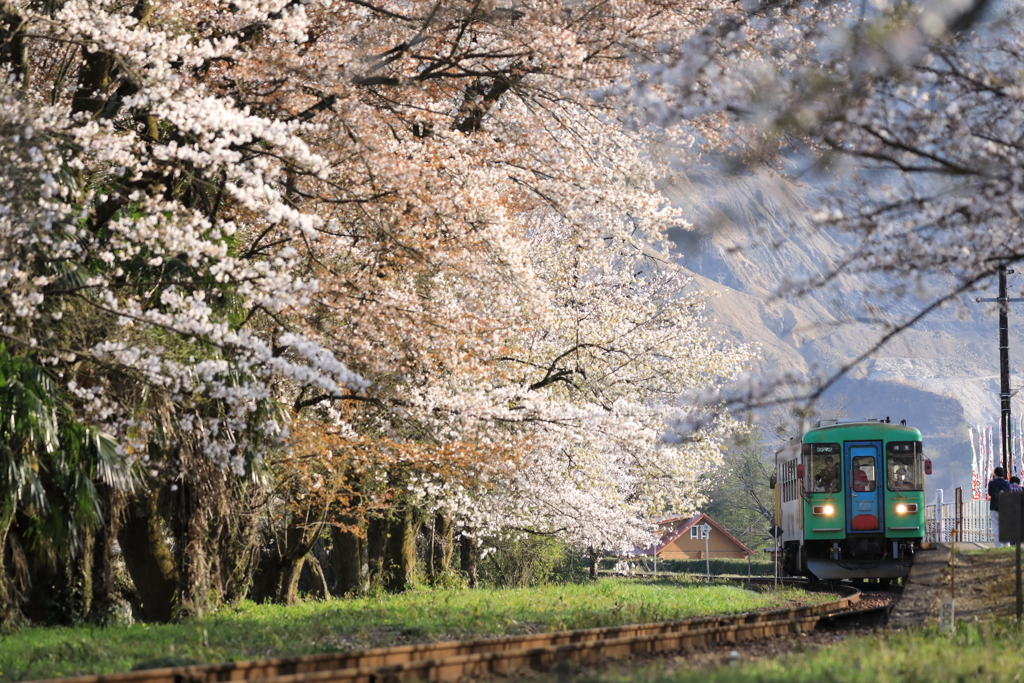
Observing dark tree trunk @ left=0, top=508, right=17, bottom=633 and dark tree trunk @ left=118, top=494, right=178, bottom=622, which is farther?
dark tree trunk @ left=118, top=494, right=178, bottom=622

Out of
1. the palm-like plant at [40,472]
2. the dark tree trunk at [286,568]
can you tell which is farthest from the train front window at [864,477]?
the palm-like plant at [40,472]

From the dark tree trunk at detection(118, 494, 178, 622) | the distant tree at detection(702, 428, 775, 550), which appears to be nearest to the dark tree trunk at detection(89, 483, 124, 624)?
the dark tree trunk at detection(118, 494, 178, 622)

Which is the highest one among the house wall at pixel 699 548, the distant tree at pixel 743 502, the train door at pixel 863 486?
the train door at pixel 863 486

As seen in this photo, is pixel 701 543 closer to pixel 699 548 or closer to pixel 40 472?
pixel 699 548

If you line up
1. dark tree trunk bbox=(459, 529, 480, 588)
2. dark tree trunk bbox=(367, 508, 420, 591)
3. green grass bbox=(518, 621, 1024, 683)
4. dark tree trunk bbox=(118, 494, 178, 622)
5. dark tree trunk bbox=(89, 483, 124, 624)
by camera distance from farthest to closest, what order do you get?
dark tree trunk bbox=(459, 529, 480, 588), dark tree trunk bbox=(367, 508, 420, 591), dark tree trunk bbox=(118, 494, 178, 622), dark tree trunk bbox=(89, 483, 124, 624), green grass bbox=(518, 621, 1024, 683)

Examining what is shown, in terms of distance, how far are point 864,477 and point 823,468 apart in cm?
83

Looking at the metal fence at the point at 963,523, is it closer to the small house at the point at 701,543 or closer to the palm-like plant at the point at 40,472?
the palm-like plant at the point at 40,472

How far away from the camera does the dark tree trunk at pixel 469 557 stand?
90.6ft

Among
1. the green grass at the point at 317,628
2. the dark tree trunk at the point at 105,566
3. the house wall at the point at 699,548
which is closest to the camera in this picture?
the green grass at the point at 317,628

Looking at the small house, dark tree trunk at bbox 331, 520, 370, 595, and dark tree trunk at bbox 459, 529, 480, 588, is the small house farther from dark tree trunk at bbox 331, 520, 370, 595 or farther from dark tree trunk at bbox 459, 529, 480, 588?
dark tree trunk at bbox 331, 520, 370, 595

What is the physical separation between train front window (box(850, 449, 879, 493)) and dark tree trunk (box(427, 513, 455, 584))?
9.28 m

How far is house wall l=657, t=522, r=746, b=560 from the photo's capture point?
89000mm

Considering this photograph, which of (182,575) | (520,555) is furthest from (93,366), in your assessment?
(520,555)

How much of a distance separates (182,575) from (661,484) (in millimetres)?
16350
